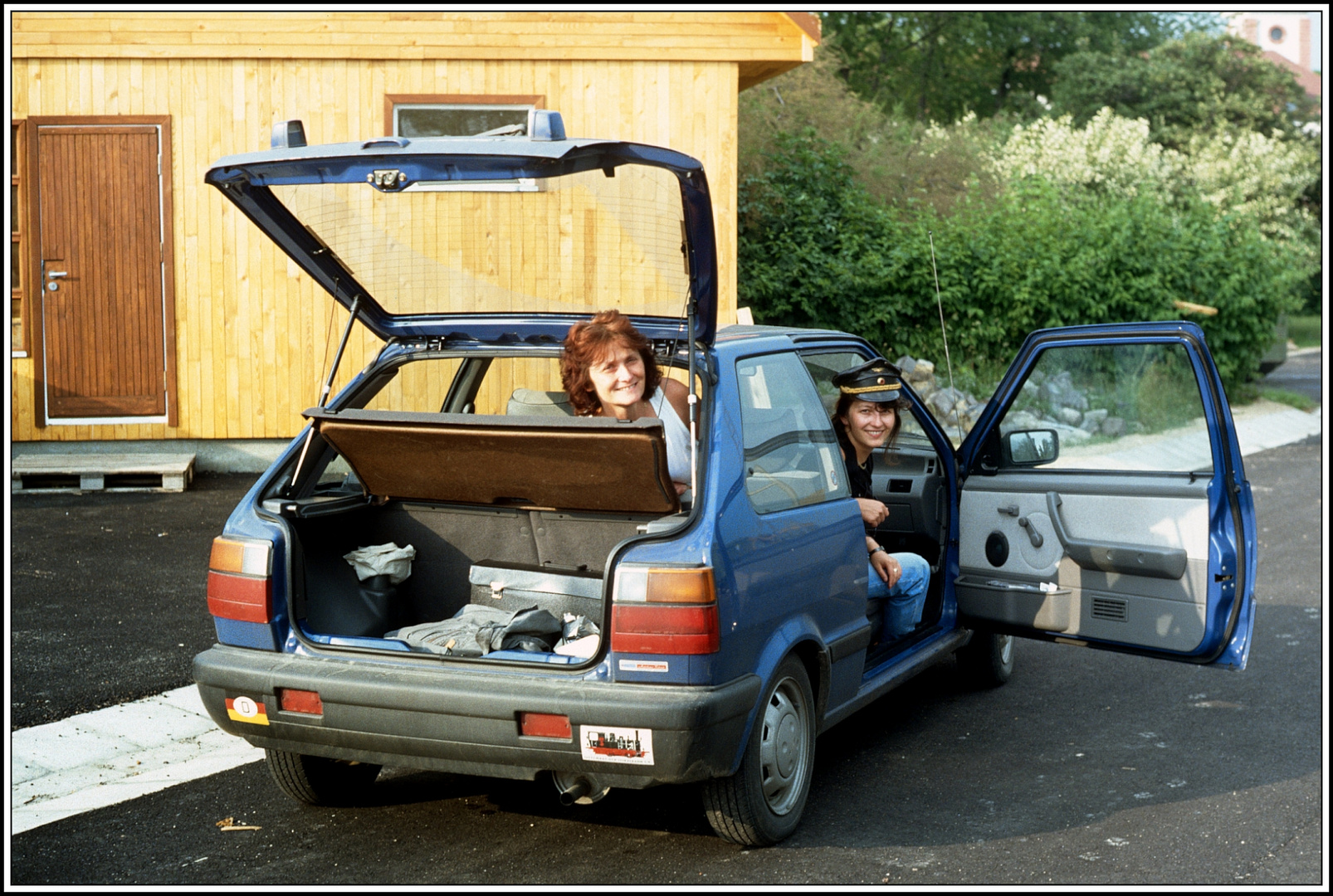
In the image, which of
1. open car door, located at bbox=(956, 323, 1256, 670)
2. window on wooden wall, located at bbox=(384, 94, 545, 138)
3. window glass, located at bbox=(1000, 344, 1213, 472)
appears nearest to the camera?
open car door, located at bbox=(956, 323, 1256, 670)

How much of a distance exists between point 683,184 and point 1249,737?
3423 mm

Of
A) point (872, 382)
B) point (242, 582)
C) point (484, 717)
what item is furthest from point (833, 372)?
point (242, 582)

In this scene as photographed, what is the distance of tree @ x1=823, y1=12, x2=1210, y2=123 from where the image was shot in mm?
41062

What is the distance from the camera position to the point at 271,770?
4398 mm

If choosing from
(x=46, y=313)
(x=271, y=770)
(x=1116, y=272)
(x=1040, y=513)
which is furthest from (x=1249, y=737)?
(x=1116, y=272)

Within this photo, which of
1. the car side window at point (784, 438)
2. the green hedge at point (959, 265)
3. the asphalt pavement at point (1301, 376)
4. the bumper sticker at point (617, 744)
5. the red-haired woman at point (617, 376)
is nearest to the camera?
the bumper sticker at point (617, 744)

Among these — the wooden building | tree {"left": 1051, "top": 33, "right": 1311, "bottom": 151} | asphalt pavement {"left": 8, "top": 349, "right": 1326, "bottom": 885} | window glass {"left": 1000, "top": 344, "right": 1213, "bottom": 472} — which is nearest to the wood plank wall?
the wooden building

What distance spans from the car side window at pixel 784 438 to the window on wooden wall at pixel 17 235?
29.6 ft

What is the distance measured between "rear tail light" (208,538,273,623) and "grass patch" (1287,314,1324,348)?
3945 centimetres

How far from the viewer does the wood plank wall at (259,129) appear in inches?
440

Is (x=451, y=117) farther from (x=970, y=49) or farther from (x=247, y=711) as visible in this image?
(x=970, y=49)

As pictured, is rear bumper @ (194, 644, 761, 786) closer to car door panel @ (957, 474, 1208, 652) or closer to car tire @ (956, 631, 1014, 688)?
car door panel @ (957, 474, 1208, 652)

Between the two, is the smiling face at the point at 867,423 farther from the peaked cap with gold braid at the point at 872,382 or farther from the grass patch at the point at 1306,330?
the grass patch at the point at 1306,330

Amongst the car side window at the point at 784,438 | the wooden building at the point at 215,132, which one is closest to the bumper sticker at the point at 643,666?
the car side window at the point at 784,438
